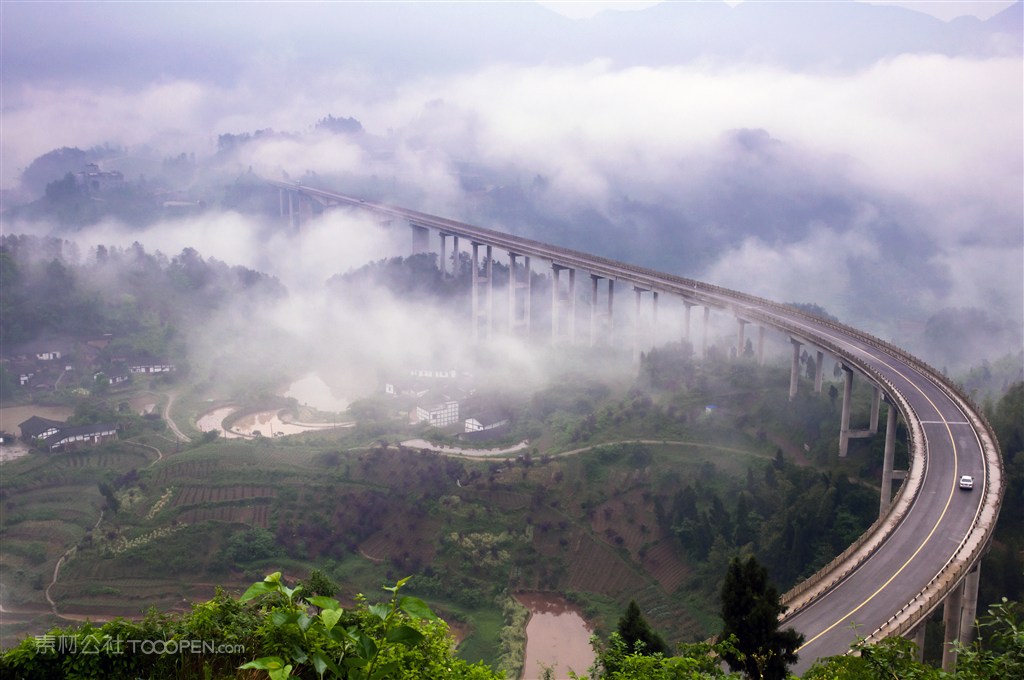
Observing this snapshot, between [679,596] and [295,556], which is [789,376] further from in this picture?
[295,556]

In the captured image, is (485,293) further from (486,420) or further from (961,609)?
(961,609)

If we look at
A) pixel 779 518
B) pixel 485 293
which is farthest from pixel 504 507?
pixel 485 293

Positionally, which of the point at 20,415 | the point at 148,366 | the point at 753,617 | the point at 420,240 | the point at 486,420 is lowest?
the point at 20,415

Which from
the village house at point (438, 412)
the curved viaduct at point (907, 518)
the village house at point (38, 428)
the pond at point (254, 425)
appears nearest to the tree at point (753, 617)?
the curved viaduct at point (907, 518)

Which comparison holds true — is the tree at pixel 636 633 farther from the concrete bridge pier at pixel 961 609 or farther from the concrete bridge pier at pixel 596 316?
the concrete bridge pier at pixel 596 316

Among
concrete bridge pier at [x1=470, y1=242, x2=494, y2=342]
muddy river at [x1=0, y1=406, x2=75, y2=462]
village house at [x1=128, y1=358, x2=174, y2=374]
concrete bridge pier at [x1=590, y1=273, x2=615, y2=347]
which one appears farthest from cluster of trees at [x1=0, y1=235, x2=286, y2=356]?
concrete bridge pier at [x1=590, y1=273, x2=615, y2=347]

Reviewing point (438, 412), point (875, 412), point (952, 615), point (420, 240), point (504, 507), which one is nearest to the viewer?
point (952, 615)
